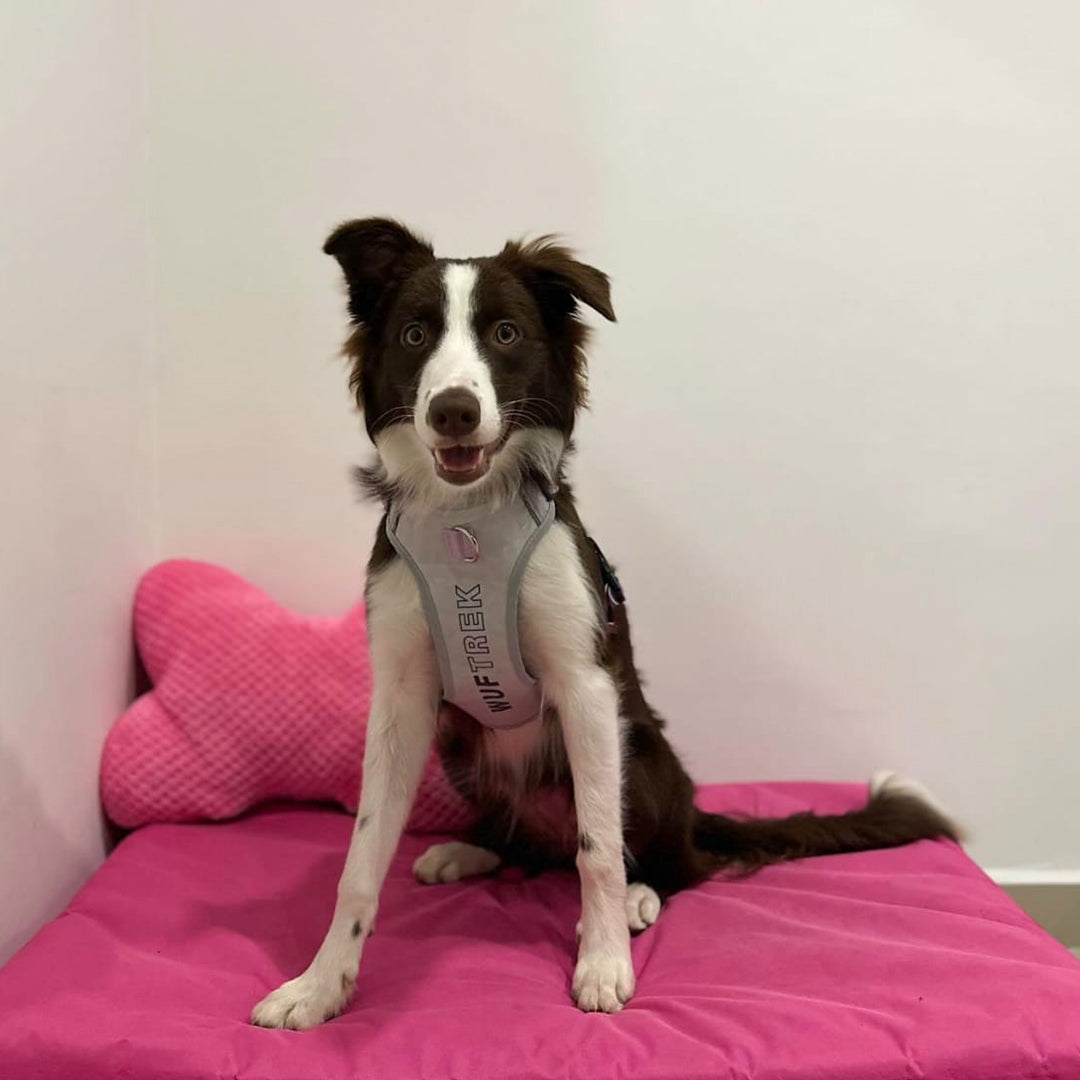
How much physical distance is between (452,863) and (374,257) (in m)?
1.27

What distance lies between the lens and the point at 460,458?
1.56 meters

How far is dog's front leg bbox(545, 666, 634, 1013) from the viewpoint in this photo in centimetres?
168

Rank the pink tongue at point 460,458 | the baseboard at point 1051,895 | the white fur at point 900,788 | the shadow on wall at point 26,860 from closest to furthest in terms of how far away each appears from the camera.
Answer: the pink tongue at point 460,458 < the shadow on wall at point 26,860 < the white fur at point 900,788 < the baseboard at point 1051,895

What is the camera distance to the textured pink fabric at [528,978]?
1423mm

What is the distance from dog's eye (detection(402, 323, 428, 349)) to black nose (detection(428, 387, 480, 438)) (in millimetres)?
195

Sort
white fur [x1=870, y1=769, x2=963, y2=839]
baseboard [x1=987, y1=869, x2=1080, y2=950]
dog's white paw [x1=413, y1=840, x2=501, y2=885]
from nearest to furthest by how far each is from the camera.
→ dog's white paw [x1=413, y1=840, x2=501, y2=885] < white fur [x1=870, y1=769, x2=963, y2=839] < baseboard [x1=987, y1=869, x2=1080, y2=950]

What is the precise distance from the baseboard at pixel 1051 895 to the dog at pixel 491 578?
129 cm

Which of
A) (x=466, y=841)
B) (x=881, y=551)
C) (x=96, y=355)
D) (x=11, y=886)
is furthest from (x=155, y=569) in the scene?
(x=881, y=551)

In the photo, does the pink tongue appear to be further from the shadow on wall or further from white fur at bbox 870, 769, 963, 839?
white fur at bbox 870, 769, 963, 839

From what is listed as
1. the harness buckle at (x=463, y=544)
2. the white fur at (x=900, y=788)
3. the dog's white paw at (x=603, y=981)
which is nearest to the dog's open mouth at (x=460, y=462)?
the harness buckle at (x=463, y=544)

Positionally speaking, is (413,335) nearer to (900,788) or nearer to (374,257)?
(374,257)

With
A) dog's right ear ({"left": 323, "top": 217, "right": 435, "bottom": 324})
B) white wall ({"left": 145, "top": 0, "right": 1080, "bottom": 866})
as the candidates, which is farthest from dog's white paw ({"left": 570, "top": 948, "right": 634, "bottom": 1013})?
dog's right ear ({"left": 323, "top": 217, "right": 435, "bottom": 324})

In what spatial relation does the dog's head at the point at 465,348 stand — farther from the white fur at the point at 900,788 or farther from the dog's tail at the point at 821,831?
the white fur at the point at 900,788

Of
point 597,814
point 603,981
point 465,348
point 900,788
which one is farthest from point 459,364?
point 900,788
